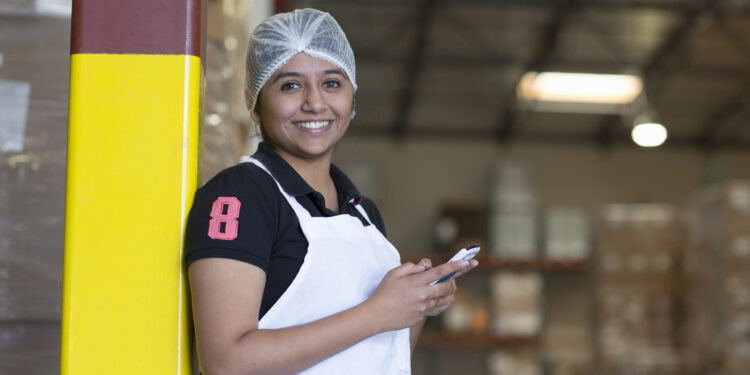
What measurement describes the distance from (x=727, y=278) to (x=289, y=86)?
6390 mm

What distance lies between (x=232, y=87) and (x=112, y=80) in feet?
4.07

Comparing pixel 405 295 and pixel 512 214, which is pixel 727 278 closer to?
pixel 512 214

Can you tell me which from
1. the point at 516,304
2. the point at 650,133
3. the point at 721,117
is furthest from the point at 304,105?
the point at 721,117

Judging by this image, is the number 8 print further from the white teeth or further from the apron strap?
the apron strap

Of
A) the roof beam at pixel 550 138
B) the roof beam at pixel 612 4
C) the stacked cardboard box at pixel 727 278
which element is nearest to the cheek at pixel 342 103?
the stacked cardboard box at pixel 727 278

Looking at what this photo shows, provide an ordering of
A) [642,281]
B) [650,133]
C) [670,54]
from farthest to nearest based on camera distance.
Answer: [670,54], [650,133], [642,281]

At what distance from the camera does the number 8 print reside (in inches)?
56.6

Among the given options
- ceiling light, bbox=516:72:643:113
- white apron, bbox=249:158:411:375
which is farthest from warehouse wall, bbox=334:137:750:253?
white apron, bbox=249:158:411:375

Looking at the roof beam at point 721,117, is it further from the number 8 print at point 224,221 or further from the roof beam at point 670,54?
the number 8 print at point 224,221

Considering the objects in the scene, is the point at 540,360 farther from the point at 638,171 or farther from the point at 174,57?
the point at 174,57

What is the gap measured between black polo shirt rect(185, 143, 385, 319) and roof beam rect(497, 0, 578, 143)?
→ 11.2 metres

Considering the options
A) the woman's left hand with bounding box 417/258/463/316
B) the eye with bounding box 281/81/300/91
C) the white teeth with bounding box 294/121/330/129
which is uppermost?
the eye with bounding box 281/81/300/91

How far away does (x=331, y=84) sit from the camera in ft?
5.69

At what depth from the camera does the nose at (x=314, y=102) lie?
5.44ft
